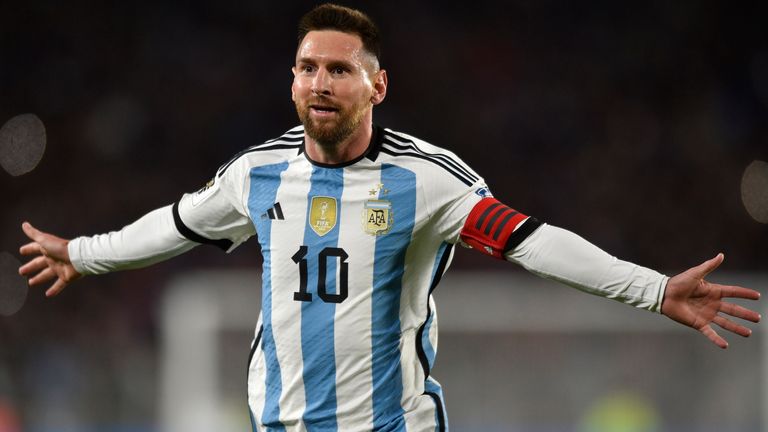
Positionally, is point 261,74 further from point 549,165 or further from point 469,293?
point 469,293

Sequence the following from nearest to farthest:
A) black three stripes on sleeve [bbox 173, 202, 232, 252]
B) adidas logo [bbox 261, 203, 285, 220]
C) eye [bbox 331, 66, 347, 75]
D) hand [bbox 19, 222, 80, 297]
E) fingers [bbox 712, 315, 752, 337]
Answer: fingers [bbox 712, 315, 752, 337], eye [bbox 331, 66, 347, 75], adidas logo [bbox 261, 203, 285, 220], black three stripes on sleeve [bbox 173, 202, 232, 252], hand [bbox 19, 222, 80, 297]

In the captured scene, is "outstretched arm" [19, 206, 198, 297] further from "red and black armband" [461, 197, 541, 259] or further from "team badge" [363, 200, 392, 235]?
"red and black armband" [461, 197, 541, 259]

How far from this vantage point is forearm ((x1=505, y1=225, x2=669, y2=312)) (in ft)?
11.0

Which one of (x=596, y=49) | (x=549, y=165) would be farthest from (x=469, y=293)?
(x=596, y=49)

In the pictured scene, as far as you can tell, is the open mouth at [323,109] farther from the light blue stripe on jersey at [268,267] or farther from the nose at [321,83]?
the light blue stripe on jersey at [268,267]

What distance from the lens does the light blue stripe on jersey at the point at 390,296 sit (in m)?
3.61

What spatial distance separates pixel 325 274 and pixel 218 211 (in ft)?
1.78

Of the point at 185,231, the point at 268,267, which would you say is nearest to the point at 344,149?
the point at 268,267

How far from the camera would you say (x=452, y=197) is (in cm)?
360

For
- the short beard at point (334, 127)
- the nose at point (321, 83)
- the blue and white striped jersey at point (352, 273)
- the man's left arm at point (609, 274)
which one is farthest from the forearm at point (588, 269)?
the nose at point (321, 83)

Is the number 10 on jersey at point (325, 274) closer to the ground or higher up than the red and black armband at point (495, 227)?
closer to the ground

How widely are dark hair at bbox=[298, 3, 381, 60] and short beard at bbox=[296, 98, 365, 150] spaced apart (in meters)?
0.23

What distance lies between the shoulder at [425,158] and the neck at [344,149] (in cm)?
7

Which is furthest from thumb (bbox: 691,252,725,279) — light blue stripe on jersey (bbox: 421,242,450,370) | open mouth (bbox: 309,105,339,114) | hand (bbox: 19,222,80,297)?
hand (bbox: 19,222,80,297)
